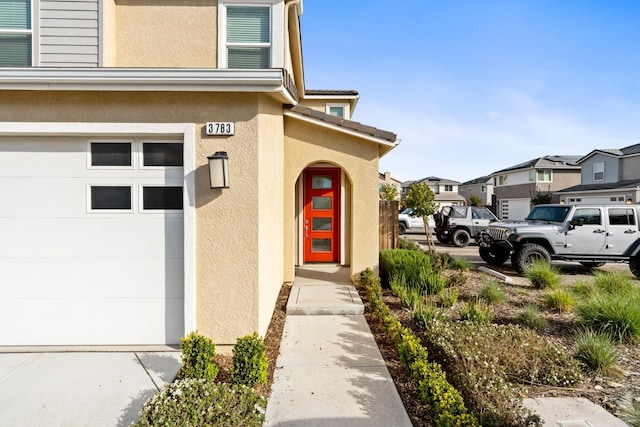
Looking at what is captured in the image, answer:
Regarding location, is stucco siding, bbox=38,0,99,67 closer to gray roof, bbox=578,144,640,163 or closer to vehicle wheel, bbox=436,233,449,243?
vehicle wheel, bbox=436,233,449,243

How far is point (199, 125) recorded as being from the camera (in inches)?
171

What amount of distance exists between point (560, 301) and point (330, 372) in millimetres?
4673

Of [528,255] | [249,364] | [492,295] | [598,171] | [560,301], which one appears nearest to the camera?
[249,364]

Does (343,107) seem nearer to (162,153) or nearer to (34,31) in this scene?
(162,153)

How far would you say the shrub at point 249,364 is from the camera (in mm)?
3498

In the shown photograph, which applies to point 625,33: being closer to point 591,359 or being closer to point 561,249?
point 561,249

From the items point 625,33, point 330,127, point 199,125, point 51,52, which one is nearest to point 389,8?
point 330,127

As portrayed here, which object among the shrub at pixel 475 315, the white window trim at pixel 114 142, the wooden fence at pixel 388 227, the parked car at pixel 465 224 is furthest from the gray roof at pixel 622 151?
the white window trim at pixel 114 142

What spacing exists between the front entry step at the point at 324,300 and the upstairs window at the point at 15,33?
5403mm

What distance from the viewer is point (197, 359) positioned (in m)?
3.58

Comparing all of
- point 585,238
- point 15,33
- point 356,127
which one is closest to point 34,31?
point 15,33

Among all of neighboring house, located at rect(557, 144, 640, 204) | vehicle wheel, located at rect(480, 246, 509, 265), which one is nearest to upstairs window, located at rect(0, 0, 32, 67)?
vehicle wheel, located at rect(480, 246, 509, 265)

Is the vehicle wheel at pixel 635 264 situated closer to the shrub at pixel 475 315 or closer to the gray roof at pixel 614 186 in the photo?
the shrub at pixel 475 315

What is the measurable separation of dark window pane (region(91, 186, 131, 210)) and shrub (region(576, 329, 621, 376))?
244 inches
